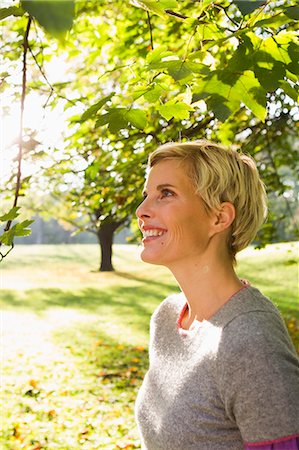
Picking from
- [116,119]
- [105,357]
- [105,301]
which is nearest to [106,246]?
[105,301]

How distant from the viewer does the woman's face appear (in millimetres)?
2115

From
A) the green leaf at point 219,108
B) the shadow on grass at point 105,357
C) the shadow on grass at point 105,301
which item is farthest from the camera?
the shadow on grass at point 105,301

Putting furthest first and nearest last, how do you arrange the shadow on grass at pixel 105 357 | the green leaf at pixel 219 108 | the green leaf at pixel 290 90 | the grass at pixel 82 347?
the shadow on grass at pixel 105 357 < the grass at pixel 82 347 < the green leaf at pixel 290 90 < the green leaf at pixel 219 108

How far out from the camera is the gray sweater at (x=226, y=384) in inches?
63.5

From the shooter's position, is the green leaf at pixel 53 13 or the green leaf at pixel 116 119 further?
the green leaf at pixel 116 119

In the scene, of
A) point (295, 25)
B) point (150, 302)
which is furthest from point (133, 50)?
point (150, 302)

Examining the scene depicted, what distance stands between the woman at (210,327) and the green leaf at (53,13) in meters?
1.14

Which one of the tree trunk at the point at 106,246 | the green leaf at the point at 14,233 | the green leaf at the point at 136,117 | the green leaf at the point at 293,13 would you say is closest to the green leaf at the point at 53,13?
the green leaf at the point at 293,13

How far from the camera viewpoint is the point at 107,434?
6.31 m

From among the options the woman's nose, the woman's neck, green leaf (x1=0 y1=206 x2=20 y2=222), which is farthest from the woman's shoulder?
green leaf (x1=0 y1=206 x2=20 y2=222)

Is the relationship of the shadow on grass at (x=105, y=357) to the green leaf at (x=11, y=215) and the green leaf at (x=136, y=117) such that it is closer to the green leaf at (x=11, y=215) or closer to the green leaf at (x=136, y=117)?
the green leaf at (x=11, y=215)

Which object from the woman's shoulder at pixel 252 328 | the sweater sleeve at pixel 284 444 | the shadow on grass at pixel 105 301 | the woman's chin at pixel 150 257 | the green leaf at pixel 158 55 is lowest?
the shadow on grass at pixel 105 301

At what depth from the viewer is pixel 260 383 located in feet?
5.30

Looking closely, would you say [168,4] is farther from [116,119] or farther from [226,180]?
[226,180]
